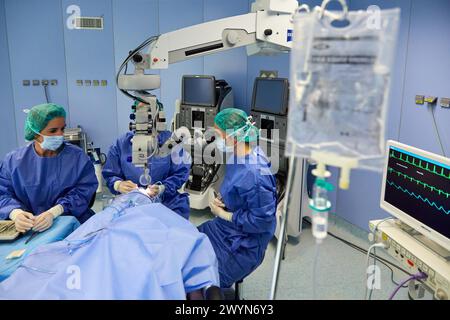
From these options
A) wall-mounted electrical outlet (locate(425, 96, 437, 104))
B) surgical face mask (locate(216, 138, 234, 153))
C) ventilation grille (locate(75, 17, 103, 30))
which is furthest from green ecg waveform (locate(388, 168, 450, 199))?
ventilation grille (locate(75, 17, 103, 30))

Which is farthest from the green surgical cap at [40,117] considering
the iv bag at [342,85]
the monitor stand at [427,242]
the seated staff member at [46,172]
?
the monitor stand at [427,242]

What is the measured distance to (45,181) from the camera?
237 cm

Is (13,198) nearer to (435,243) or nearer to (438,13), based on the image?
(435,243)

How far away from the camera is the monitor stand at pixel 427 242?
1832mm

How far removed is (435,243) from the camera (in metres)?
1.93

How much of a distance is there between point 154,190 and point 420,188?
149 centimetres

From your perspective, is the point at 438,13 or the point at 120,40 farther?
the point at 120,40

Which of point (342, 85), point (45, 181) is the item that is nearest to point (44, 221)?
point (45, 181)

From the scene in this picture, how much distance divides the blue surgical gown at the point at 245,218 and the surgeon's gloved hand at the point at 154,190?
41 cm

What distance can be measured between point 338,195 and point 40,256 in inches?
133

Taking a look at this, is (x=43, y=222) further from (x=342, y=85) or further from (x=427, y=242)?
(x=427, y=242)

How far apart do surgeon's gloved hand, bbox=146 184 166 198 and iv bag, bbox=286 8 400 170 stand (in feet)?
4.67

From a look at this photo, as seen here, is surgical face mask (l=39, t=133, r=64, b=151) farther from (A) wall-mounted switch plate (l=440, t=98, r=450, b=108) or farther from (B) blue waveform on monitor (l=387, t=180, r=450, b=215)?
(A) wall-mounted switch plate (l=440, t=98, r=450, b=108)
